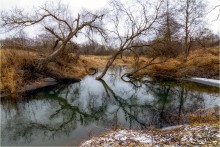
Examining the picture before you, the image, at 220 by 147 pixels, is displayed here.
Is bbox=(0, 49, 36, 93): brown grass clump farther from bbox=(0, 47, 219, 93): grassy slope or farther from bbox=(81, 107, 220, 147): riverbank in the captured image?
bbox=(81, 107, 220, 147): riverbank

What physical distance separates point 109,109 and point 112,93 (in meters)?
3.74

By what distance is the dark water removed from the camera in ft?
25.8

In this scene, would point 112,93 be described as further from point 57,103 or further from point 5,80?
point 5,80

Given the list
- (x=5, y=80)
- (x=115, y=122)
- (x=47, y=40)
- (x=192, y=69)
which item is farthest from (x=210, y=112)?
(x=47, y=40)

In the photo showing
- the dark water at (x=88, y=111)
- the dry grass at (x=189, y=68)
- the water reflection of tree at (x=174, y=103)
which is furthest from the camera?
the dry grass at (x=189, y=68)

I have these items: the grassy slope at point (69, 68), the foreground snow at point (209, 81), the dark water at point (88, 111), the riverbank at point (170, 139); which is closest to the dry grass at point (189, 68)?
the grassy slope at point (69, 68)

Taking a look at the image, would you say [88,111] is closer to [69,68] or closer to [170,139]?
[170,139]

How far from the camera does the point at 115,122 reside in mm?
8969

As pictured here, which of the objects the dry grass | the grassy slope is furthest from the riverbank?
→ the dry grass

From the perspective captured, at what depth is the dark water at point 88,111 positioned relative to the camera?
7867 millimetres

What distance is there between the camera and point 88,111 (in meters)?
10.7

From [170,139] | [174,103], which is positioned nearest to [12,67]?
[174,103]

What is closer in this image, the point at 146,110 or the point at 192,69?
the point at 146,110

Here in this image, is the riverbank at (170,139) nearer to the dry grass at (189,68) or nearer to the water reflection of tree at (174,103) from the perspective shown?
the water reflection of tree at (174,103)
